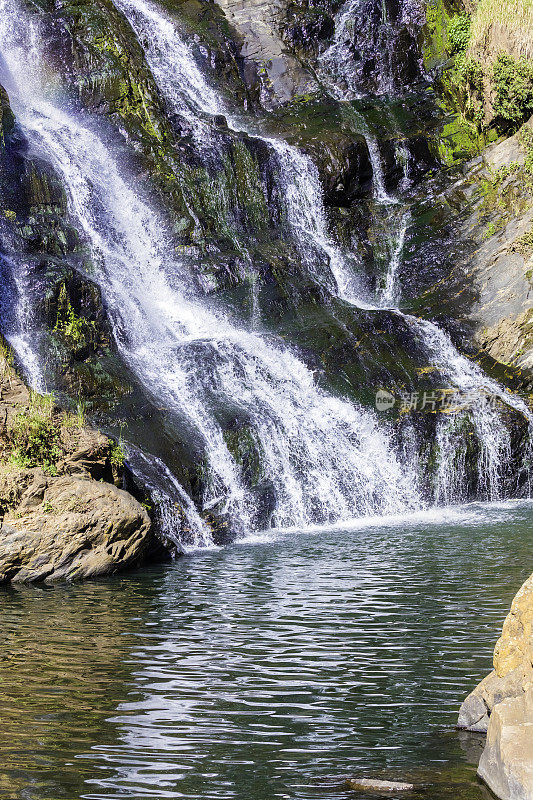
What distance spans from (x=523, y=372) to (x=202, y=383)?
8.06m

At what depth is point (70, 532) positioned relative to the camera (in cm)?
1197

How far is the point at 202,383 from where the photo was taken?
18078mm

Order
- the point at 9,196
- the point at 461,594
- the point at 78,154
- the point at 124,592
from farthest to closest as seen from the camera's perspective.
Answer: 1. the point at 78,154
2. the point at 9,196
3. the point at 124,592
4. the point at 461,594

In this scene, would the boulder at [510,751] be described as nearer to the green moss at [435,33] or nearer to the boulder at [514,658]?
the boulder at [514,658]

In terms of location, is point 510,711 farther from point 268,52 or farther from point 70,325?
point 268,52

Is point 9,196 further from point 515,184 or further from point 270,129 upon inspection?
point 515,184

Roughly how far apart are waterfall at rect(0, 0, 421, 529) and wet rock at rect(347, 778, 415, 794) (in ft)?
35.2

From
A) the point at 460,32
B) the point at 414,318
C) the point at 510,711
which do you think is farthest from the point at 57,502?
the point at 460,32

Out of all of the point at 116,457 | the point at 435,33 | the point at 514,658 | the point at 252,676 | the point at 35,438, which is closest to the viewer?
the point at 514,658

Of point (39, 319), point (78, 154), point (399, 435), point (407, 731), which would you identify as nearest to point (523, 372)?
point (399, 435)

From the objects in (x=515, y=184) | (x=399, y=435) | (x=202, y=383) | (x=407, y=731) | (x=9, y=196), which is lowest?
(x=407, y=731)

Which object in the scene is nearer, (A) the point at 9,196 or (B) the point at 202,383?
(B) the point at 202,383

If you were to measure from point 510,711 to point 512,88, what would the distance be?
25.3m

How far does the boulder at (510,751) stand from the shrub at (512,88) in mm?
24921
